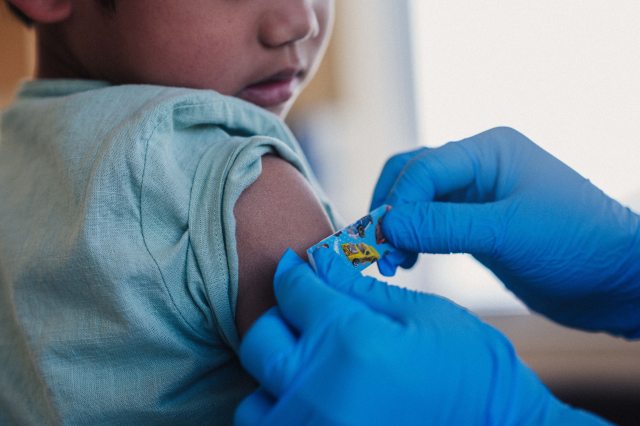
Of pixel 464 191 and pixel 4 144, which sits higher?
pixel 4 144

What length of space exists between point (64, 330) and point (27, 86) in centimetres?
38

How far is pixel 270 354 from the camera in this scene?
55 cm

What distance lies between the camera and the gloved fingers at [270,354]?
548 millimetres

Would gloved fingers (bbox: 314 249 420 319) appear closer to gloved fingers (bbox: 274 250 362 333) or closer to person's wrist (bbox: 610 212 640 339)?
gloved fingers (bbox: 274 250 362 333)

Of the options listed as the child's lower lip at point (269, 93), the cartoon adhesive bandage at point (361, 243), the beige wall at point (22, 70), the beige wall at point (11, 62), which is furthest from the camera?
the beige wall at point (11, 62)

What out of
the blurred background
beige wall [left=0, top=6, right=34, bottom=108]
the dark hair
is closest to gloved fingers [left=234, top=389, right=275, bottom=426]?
the dark hair

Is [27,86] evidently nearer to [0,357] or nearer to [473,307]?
[0,357]

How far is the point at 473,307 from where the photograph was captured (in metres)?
2.58

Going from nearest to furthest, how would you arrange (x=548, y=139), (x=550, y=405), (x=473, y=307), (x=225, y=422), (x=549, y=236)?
(x=550, y=405) → (x=225, y=422) → (x=549, y=236) → (x=548, y=139) → (x=473, y=307)

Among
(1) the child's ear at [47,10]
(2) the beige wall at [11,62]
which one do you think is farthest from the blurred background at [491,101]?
(1) the child's ear at [47,10]

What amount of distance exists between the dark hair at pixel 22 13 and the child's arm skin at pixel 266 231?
30 centimetres

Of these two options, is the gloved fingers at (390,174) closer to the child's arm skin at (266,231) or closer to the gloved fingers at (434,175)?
the gloved fingers at (434,175)

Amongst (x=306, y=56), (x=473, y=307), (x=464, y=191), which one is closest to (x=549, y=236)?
(x=464, y=191)

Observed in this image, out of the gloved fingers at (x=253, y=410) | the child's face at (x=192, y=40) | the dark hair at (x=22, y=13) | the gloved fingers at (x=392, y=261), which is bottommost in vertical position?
the gloved fingers at (x=253, y=410)
